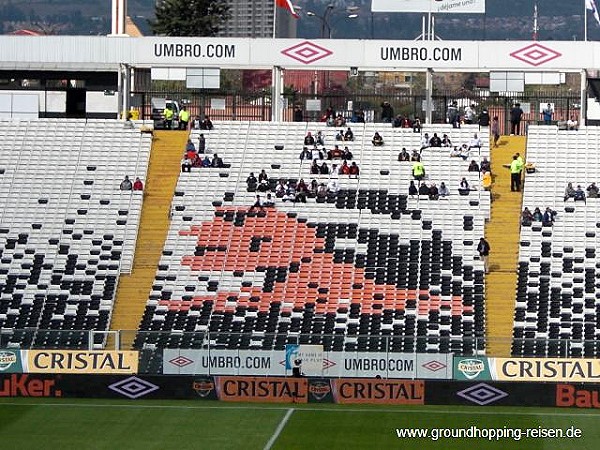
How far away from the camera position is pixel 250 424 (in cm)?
4344

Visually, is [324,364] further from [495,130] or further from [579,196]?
[495,130]

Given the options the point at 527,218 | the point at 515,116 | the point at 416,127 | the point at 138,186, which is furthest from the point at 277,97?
the point at 527,218

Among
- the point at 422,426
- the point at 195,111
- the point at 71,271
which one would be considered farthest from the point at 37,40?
the point at 422,426

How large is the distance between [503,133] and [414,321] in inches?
739

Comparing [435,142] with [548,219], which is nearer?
[548,219]

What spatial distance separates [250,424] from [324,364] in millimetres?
5062

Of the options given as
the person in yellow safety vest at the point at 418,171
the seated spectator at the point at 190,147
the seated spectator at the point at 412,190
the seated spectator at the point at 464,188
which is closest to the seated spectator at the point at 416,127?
the person in yellow safety vest at the point at 418,171

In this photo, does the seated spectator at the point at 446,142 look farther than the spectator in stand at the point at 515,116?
No

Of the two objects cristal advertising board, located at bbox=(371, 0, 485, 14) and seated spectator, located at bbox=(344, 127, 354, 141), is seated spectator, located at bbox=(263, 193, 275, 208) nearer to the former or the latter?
seated spectator, located at bbox=(344, 127, 354, 141)

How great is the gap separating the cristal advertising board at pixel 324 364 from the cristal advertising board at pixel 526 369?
541 millimetres

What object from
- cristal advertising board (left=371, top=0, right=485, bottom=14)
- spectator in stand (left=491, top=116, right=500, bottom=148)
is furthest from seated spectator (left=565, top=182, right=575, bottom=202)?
cristal advertising board (left=371, top=0, right=485, bottom=14)

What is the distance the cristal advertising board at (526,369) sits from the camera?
1877 inches

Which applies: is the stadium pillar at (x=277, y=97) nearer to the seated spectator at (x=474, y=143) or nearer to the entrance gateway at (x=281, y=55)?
the entrance gateway at (x=281, y=55)

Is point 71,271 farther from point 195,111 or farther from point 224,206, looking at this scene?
point 195,111
